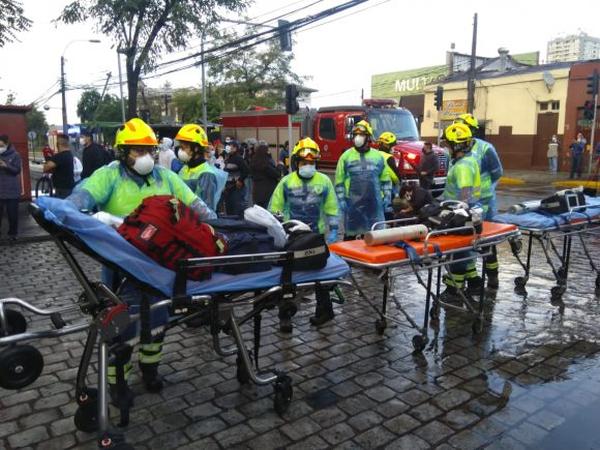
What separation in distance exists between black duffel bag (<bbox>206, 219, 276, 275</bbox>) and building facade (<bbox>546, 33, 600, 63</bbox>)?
60029 mm

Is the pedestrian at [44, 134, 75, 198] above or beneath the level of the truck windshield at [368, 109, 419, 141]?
beneath

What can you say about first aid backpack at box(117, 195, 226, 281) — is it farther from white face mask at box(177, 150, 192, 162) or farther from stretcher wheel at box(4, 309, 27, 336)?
white face mask at box(177, 150, 192, 162)

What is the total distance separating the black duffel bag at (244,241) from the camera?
3.21 meters

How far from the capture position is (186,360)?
14.3 feet

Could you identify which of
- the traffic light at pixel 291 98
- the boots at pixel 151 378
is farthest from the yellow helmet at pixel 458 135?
the traffic light at pixel 291 98

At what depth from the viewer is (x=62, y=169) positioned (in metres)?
9.30

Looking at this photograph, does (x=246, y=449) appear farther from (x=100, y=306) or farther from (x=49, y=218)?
(x=49, y=218)

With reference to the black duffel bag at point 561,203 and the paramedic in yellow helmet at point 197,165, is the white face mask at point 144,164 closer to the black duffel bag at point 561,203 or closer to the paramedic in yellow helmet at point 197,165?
the paramedic in yellow helmet at point 197,165

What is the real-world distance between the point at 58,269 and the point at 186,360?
3903 mm

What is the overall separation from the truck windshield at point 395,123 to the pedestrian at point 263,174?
638cm

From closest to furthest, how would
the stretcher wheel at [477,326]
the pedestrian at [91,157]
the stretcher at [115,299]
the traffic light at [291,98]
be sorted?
the stretcher at [115,299]
the stretcher wheel at [477,326]
the pedestrian at [91,157]
the traffic light at [291,98]

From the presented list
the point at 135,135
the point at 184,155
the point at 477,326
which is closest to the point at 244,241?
the point at 135,135

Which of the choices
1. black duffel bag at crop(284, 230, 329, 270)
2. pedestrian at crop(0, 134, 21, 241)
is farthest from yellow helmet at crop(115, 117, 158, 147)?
pedestrian at crop(0, 134, 21, 241)

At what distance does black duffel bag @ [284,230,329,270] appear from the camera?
3333mm
